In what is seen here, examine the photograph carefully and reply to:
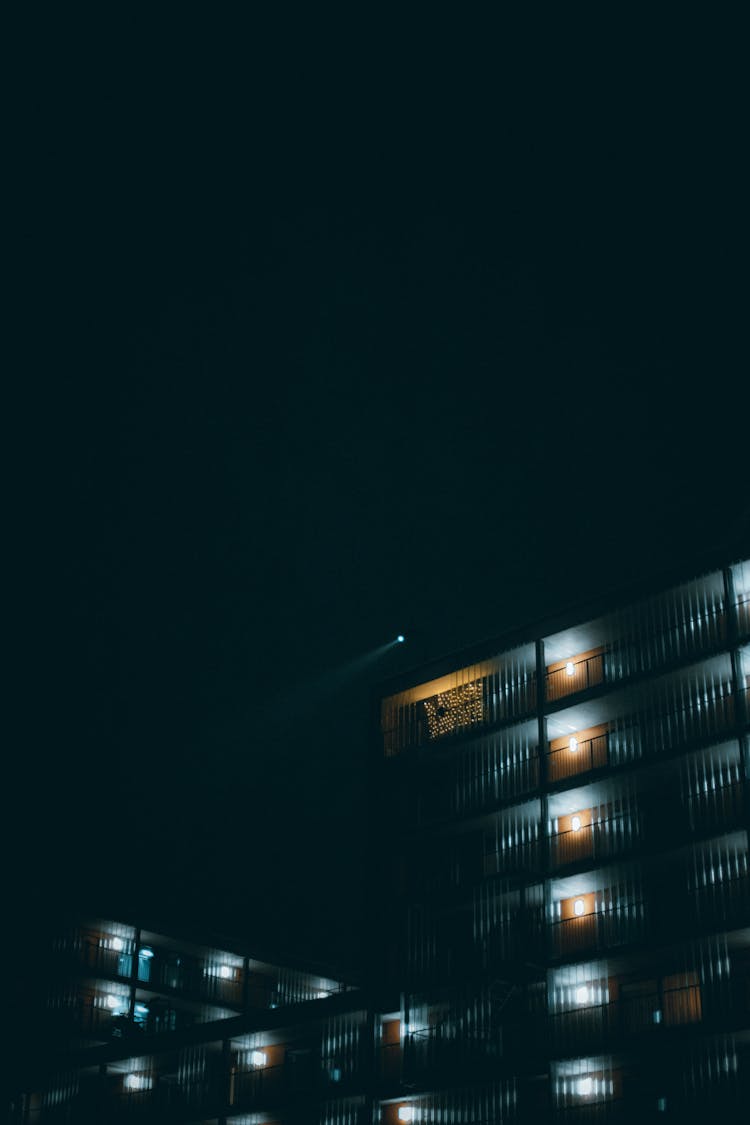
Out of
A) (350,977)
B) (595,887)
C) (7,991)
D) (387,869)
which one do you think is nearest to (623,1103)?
(595,887)

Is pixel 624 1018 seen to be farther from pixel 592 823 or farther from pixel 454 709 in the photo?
pixel 454 709

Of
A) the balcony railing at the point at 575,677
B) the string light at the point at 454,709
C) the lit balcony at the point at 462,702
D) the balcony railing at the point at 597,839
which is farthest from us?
the string light at the point at 454,709

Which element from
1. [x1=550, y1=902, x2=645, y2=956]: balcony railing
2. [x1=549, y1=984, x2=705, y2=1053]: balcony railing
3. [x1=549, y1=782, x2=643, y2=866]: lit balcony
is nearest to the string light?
[x1=549, y1=782, x2=643, y2=866]: lit balcony

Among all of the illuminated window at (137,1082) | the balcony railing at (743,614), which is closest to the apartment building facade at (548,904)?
the balcony railing at (743,614)

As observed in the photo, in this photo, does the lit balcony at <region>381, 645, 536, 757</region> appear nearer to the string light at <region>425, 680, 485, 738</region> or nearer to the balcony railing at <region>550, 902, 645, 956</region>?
the string light at <region>425, 680, 485, 738</region>

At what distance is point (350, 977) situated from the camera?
246 ft

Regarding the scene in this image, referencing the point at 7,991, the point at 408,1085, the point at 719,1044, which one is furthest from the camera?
the point at 7,991

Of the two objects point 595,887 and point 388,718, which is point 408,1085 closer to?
point 595,887

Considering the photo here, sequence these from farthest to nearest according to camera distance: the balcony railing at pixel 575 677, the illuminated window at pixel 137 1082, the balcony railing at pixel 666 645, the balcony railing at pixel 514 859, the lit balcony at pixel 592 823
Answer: the illuminated window at pixel 137 1082 → the balcony railing at pixel 575 677 → the balcony railing at pixel 514 859 → the lit balcony at pixel 592 823 → the balcony railing at pixel 666 645

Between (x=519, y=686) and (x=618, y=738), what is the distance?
464cm

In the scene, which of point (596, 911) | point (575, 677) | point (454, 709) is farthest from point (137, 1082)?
point (575, 677)

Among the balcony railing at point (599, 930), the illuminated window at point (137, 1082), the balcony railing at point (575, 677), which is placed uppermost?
the balcony railing at point (575, 677)

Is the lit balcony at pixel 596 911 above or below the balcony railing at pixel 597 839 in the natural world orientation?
below

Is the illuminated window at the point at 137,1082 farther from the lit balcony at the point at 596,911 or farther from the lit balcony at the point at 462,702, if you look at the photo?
the lit balcony at the point at 596,911
